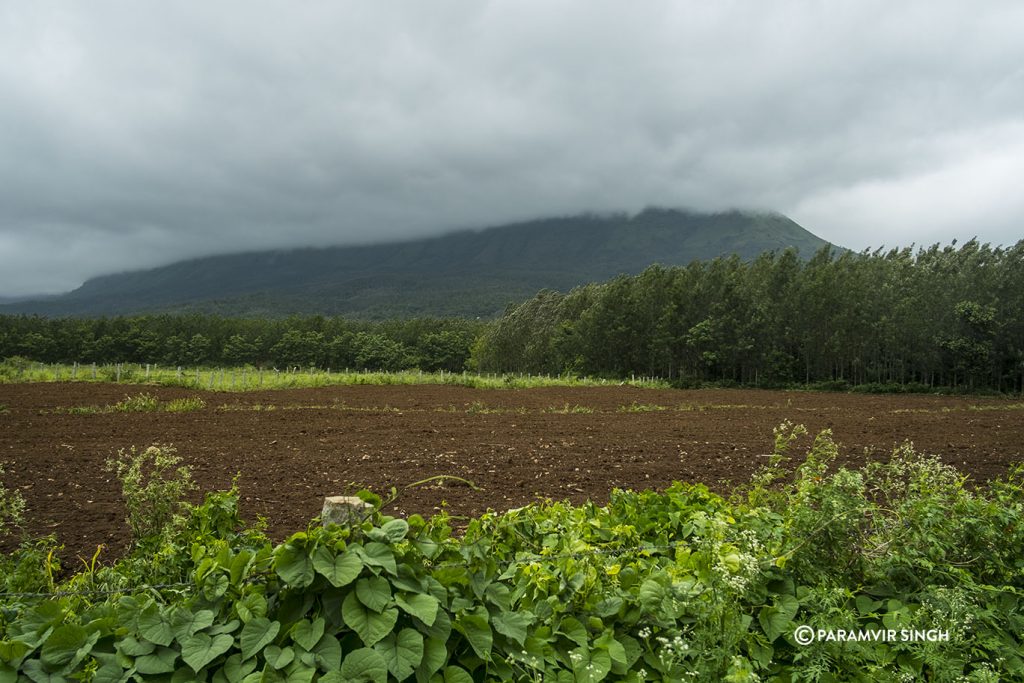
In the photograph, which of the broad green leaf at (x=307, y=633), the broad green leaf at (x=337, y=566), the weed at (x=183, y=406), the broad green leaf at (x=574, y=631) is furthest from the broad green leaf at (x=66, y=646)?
the weed at (x=183, y=406)

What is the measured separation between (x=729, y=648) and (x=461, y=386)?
138ft

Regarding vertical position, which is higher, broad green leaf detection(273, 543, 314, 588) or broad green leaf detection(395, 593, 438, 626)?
broad green leaf detection(273, 543, 314, 588)

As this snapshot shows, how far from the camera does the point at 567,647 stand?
2941mm

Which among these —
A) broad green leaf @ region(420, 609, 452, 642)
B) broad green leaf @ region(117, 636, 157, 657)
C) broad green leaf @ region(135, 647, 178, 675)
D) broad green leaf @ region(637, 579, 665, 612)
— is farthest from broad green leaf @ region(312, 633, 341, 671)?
broad green leaf @ region(637, 579, 665, 612)

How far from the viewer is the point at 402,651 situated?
99.1 inches

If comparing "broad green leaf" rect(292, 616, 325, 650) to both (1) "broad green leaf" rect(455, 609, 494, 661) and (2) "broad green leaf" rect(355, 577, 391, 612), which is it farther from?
(1) "broad green leaf" rect(455, 609, 494, 661)

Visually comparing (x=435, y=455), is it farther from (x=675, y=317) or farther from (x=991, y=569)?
(x=675, y=317)

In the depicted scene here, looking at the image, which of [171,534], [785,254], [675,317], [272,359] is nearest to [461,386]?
[675,317]

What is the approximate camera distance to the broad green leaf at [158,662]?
2443mm

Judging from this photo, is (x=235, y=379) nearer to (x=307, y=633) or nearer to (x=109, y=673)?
(x=109, y=673)

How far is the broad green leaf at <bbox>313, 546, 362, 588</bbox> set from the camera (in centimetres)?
248

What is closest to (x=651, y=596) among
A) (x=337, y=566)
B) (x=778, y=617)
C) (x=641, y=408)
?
(x=778, y=617)

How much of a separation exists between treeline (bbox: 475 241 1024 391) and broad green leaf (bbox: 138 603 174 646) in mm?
54188

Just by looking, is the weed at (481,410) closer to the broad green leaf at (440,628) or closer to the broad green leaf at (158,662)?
the broad green leaf at (440,628)
